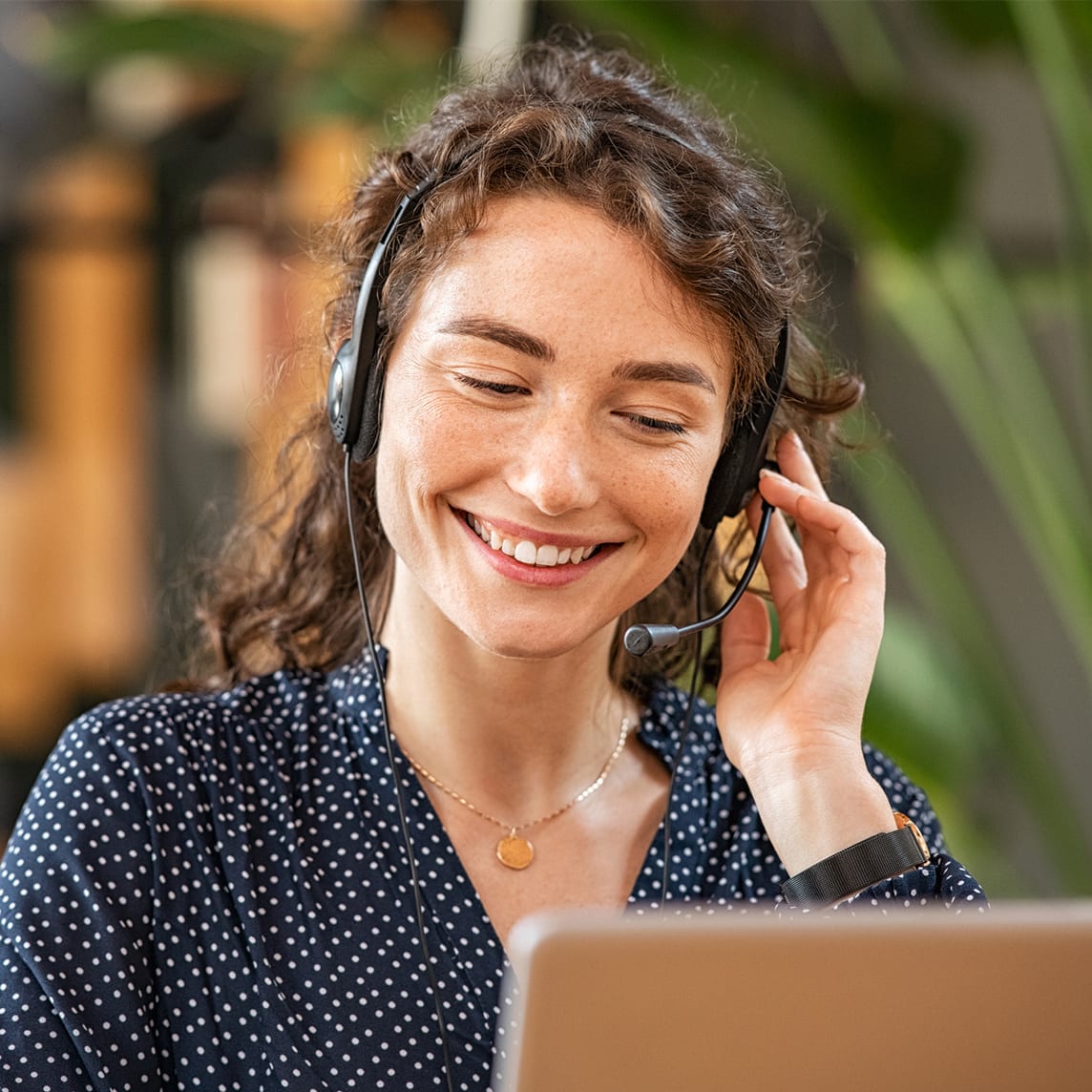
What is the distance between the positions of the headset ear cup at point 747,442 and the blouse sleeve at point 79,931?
0.49m

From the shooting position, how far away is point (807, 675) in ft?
4.19

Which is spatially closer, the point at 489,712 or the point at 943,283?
the point at 489,712

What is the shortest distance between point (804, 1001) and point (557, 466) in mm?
509

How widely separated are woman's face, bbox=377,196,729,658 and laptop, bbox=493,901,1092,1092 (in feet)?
1.63

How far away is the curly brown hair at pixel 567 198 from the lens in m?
1.15

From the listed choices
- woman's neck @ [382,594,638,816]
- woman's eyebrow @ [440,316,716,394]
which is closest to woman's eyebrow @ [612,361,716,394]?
woman's eyebrow @ [440,316,716,394]

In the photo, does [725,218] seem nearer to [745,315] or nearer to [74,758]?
[745,315]

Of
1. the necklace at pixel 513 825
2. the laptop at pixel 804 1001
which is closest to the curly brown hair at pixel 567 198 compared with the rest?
the necklace at pixel 513 825

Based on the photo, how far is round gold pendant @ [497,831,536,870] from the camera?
1.24 metres

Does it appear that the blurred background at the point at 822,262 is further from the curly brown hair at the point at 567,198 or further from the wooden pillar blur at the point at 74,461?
the curly brown hair at the point at 567,198

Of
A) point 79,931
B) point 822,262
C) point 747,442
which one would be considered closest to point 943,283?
point 822,262

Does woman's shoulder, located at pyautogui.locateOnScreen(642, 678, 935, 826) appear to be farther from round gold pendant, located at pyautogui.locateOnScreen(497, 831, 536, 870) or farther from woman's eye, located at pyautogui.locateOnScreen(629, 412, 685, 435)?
woman's eye, located at pyautogui.locateOnScreen(629, 412, 685, 435)

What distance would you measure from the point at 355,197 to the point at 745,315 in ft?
1.13

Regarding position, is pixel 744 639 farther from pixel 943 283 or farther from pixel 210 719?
pixel 943 283
